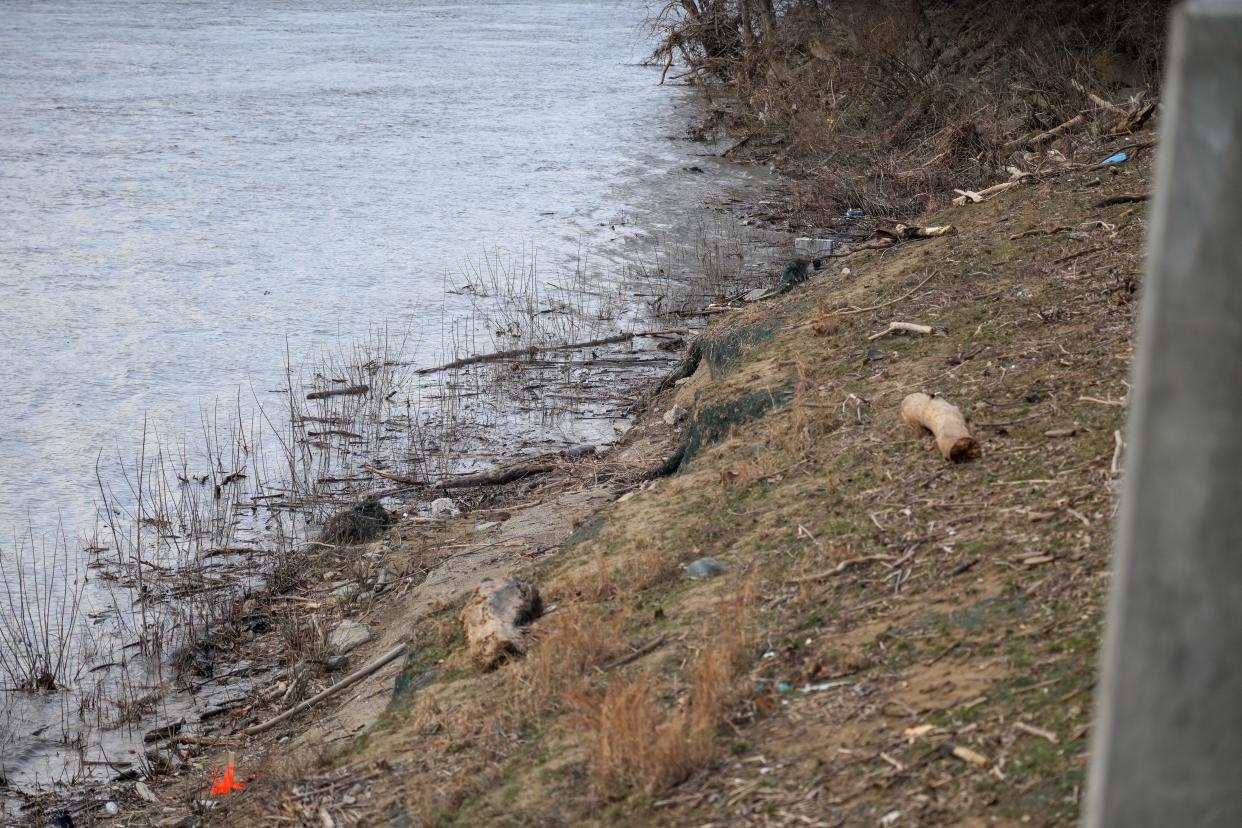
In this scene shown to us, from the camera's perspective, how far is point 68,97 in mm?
25062

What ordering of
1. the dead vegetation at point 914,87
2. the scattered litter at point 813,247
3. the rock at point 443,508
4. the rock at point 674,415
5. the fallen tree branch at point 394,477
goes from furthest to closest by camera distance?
the dead vegetation at point 914,87
the scattered litter at point 813,247
the fallen tree branch at point 394,477
the rock at point 674,415
the rock at point 443,508

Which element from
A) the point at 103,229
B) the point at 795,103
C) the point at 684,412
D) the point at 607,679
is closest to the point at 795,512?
the point at 607,679

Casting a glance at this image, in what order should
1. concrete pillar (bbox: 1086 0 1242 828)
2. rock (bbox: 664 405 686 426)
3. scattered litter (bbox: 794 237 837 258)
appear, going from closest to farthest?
concrete pillar (bbox: 1086 0 1242 828) → rock (bbox: 664 405 686 426) → scattered litter (bbox: 794 237 837 258)

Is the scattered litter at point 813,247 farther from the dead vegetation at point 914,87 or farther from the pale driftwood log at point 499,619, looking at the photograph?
the pale driftwood log at point 499,619

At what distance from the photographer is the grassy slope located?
125 inches

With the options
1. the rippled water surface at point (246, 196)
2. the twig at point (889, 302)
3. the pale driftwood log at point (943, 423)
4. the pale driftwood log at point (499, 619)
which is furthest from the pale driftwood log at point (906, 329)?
the rippled water surface at point (246, 196)

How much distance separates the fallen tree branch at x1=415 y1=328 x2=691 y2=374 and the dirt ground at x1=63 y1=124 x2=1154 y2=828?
378cm

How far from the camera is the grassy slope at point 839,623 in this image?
3170 millimetres

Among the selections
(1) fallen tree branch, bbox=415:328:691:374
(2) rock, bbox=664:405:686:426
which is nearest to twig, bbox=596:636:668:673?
(2) rock, bbox=664:405:686:426

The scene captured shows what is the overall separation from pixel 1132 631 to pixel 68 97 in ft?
90.4

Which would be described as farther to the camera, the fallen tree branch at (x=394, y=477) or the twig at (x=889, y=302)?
the fallen tree branch at (x=394, y=477)

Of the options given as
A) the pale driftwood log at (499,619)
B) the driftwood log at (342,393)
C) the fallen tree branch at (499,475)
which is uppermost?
the pale driftwood log at (499,619)

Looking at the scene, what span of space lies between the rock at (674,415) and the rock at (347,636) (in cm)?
282

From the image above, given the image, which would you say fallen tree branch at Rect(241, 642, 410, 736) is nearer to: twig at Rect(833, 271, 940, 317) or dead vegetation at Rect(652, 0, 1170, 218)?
twig at Rect(833, 271, 940, 317)
